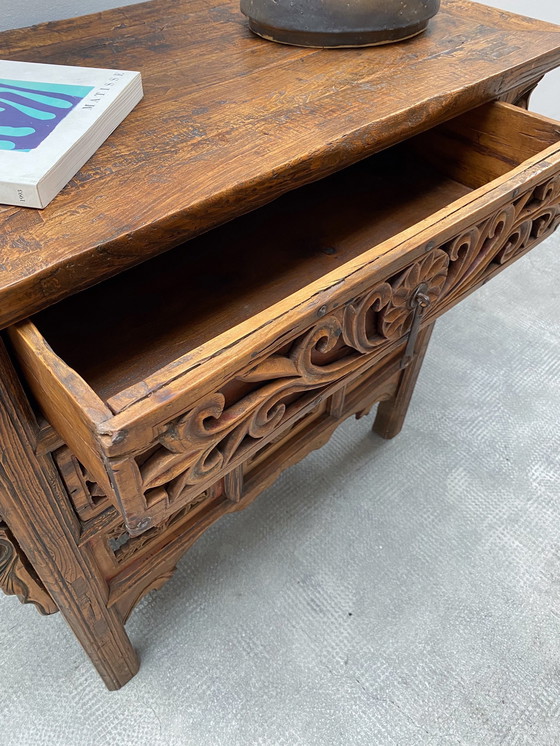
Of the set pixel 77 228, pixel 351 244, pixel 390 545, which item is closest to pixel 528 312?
pixel 390 545

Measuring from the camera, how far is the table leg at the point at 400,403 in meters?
0.92

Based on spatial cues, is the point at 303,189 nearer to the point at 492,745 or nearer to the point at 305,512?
the point at 305,512

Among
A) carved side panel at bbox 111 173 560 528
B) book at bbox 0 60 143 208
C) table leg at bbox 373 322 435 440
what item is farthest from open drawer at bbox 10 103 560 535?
table leg at bbox 373 322 435 440

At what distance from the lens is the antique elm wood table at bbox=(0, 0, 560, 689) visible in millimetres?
388

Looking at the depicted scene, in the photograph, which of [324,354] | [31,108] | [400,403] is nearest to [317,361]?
[324,354]

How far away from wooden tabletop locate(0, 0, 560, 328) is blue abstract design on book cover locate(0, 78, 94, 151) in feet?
0.14

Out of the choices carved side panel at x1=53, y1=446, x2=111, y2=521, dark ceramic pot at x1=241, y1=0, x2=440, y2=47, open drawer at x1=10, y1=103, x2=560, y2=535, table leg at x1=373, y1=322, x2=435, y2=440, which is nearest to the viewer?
open drawer at x1=10, y1=103, x2=560, y2=535

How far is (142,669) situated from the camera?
778mm

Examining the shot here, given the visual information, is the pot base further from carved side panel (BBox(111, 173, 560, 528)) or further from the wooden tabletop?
carved side panel (BBox(111, 173, 560, 528))

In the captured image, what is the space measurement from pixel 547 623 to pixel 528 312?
2.38ft

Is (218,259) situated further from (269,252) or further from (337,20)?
(337,20)

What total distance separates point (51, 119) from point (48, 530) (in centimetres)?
36

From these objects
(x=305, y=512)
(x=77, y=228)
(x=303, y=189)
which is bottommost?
(x=305, y=512)

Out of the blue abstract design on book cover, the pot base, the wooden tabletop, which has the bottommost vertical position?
the wooden tabletop
